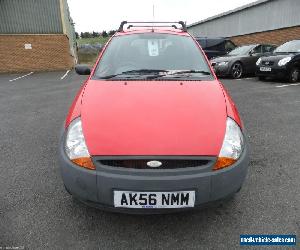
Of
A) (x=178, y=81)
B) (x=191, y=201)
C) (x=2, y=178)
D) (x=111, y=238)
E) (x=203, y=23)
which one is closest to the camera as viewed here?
(x=191, y=201)

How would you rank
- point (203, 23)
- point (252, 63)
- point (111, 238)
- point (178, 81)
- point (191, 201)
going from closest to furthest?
point (191, 201), point (111, 238), point (178, 81), point (252, 63), point (203, 23)

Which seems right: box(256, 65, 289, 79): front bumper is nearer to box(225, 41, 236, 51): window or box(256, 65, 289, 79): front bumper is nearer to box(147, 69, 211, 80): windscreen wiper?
box(225, 41, 236, 51): window

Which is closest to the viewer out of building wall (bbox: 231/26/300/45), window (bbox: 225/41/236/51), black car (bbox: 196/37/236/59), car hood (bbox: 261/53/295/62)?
car hood (bbox: 261/53/295/62)

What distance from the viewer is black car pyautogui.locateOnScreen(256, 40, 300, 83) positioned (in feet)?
30.8

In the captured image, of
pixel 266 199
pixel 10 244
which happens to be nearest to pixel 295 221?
pixel 266 199

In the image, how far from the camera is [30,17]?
18562mm

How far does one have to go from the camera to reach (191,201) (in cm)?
203

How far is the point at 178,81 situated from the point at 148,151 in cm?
112

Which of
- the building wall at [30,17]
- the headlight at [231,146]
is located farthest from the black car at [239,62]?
A: the building wall at [30,17]

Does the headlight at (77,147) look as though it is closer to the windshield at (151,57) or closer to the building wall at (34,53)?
the windshield at (151,57)

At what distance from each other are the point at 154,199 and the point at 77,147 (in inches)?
27.1

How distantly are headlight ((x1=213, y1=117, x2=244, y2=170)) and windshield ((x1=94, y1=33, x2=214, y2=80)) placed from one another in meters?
0.87

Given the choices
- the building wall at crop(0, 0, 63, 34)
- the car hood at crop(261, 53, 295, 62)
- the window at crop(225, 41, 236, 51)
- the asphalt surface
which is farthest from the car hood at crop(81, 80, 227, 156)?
the building wall at crop(0, 0, 63, 34)

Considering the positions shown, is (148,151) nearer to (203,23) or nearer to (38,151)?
(38,151)
